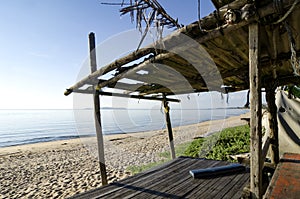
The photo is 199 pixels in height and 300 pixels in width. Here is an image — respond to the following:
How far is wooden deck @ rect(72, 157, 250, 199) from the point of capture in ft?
9.02

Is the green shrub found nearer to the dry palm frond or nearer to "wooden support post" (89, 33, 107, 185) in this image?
"wooden support post" (89, 33, 107, 185)

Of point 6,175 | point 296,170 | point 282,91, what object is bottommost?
point 6,175

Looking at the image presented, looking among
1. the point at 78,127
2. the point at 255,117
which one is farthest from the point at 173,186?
the point at 78,127

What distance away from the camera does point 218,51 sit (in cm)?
253

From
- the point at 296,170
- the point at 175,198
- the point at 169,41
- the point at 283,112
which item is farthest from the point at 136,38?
the point at 283,112

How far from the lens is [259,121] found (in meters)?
1.82

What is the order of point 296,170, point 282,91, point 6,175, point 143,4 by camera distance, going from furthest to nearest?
1. point 6,175
2. point 282,91
3. point 296,170
4. point 143,4

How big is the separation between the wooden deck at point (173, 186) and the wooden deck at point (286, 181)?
0.49 meters

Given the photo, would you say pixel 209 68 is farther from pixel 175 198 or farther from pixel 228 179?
pixel 175 198

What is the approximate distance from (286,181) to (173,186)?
1.52 meters

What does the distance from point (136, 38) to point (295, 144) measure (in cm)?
510

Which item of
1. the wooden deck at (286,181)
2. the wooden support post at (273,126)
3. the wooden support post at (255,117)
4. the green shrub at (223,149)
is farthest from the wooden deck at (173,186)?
the green shrub at (223,149)

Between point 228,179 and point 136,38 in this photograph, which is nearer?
Answer: point 136,38

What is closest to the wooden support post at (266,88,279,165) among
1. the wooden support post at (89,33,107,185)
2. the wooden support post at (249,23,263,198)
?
the wooden support post at (249,23,263,198)
